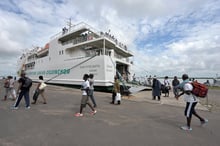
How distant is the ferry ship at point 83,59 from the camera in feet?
43.6

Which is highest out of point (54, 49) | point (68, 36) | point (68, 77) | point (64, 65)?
point (68, 36)

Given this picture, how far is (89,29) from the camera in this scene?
615 inches

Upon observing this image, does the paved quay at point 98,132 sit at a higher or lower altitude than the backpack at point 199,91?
lower

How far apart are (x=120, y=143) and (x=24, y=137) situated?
215 cm

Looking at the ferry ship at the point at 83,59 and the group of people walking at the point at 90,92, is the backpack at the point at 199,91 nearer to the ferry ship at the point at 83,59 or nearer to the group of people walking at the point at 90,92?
the group of people walking at the point at 90,92

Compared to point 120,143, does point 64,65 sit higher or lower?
higher

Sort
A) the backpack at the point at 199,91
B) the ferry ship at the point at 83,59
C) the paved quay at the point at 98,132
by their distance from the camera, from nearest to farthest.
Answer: the paved quay at the point at 98,132 → the backpack at the point at 199,91 → the ferry ship at the point at 83,59

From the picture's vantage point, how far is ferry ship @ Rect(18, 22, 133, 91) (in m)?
13.3

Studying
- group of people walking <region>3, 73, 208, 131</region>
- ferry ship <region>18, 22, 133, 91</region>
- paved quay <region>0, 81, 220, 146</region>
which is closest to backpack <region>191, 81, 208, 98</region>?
group of people walking <region>3, 73, 208, 131</region>

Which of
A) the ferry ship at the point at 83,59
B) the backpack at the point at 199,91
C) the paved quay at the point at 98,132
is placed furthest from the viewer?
the ferry ship at the point at 83,59

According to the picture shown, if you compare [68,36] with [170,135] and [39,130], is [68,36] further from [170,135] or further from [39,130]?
[170,135]

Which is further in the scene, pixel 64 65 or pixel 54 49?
pixel 54 49

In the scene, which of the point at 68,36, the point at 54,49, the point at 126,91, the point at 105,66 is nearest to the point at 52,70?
the point at 54,49

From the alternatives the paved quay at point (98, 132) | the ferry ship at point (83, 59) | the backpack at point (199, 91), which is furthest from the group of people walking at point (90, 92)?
the ferry ship at point (83, 59)
